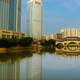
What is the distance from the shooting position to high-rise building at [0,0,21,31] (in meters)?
56.9

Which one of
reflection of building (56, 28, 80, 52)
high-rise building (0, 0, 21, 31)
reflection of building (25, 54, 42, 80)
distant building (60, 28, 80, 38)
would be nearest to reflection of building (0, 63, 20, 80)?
reflection of building (25, 54, 42, 80)

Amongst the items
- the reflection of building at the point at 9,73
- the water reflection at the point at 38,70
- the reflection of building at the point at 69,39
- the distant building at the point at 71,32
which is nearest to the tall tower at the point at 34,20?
the reflection of building at the point at 69,39

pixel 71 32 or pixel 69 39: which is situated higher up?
pixel 71 32

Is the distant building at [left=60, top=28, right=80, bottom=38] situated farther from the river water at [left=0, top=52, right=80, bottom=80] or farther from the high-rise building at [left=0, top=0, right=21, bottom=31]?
the river water at [left=0, top=52, right=80, bottom=80]

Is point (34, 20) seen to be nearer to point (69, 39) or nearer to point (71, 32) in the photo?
point (69, 39)

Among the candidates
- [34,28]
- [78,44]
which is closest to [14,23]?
[34,28]

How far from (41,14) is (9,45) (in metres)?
46.0

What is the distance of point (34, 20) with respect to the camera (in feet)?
260

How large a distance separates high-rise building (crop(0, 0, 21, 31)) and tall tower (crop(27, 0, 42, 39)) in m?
10.6

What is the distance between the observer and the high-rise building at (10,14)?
5694cm

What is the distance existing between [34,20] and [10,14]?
18.9 metres

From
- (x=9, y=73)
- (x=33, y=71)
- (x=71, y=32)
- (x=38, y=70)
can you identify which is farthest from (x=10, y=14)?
(x=9, y=73)

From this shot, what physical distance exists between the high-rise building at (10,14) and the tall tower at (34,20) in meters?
10.6

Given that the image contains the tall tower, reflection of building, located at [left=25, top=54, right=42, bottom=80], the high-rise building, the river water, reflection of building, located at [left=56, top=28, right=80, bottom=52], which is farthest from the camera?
the tall tower
